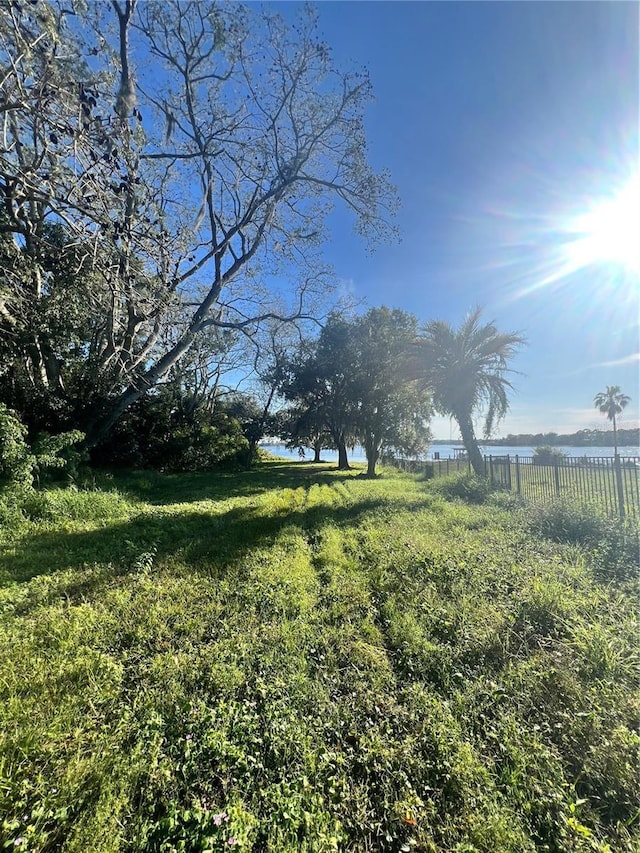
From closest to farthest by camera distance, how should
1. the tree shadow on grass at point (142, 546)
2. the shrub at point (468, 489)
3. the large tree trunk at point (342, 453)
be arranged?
the tree shadow on grass at point (142, 546)
the shrub at point (468, 489)
the large tree trunk at point (342, 453)

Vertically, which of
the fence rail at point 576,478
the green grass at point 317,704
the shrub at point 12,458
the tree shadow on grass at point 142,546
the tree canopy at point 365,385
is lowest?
the green grass at point 317,704

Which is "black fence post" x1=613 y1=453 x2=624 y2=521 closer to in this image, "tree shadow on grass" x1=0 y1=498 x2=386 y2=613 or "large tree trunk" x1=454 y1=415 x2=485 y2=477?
"tree shadow on grass" x1=0 y1=498 x2=386 y2=613

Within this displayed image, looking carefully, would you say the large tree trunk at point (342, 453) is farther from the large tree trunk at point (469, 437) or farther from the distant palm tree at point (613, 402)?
the distant palm tree at point (613, 402)

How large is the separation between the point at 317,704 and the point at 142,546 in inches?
151

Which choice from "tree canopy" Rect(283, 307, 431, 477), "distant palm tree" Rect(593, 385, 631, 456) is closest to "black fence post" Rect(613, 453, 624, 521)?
"tree canopy" Rect(283, 307, 431, 477)

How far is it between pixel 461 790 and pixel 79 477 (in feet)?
32.0

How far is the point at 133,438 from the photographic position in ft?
47.3

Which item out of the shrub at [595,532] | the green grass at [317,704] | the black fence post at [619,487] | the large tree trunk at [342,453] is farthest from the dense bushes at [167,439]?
the black fence post at [619,487]

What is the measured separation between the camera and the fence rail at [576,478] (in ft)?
21.1

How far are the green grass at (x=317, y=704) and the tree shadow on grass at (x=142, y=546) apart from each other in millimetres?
62

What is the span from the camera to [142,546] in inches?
197

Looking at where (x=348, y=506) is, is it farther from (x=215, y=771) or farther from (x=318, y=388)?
(x=318, y=388)

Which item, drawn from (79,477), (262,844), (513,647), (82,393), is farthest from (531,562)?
(82,393)

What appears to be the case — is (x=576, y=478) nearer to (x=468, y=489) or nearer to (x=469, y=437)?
(x=468, y=489)
